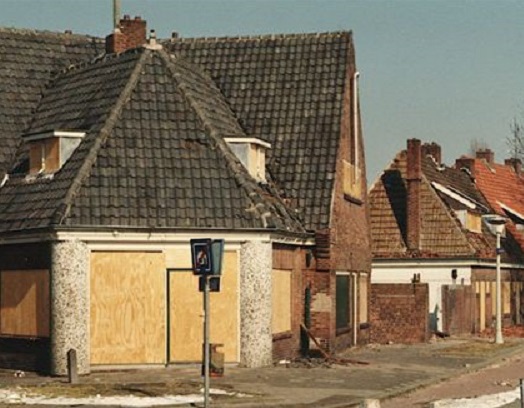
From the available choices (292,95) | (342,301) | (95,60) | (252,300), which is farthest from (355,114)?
(252,300)

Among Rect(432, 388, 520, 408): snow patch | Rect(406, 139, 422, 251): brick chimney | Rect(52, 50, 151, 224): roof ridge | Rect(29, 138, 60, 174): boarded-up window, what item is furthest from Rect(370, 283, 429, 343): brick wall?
Rect(432, 388, 520, 408): snow patch

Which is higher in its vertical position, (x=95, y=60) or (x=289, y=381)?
(x=95, y=60)

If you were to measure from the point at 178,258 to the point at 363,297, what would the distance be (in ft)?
39.0

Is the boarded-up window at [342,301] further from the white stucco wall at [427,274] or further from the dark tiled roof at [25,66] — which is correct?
the white stucco wall at [427,274]

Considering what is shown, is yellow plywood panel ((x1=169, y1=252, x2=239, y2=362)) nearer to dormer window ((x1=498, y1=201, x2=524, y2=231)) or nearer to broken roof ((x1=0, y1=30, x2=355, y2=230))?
broken roof ((x1=0, y1=30, x2=355, y2=230))

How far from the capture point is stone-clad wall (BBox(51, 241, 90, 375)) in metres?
27.4

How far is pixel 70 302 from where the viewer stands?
2739cm

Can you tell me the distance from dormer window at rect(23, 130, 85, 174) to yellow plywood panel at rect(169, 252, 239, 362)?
4.09m

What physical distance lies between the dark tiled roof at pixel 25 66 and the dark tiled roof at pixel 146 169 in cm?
159

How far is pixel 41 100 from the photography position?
3488 cm

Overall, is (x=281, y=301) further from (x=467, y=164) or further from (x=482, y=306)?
(x=467, y=164)

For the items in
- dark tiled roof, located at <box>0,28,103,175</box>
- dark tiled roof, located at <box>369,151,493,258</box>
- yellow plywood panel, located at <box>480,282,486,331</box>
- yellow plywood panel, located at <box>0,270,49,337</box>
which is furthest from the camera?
yellow plywood panel, located at <box>480,282,486,331</box>

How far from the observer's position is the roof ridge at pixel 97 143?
2770 cm

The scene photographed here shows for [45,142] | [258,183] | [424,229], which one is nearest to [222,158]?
[258,183]
